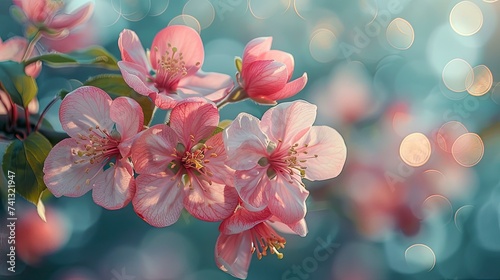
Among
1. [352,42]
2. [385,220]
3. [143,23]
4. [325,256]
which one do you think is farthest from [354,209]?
[143,23]

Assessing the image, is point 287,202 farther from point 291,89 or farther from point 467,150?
point 467,150

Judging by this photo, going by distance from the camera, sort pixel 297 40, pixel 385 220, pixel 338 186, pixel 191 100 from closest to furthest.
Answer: pixel 191 100 → pixel 338 186 → pixel 385 220 → pixel 297 40

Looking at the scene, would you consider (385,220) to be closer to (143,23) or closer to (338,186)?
(338,186)

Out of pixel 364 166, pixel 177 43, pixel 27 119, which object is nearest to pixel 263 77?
pixel 177 43

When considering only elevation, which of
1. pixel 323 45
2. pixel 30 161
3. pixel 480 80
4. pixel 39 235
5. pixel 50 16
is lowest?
pixel 39 235

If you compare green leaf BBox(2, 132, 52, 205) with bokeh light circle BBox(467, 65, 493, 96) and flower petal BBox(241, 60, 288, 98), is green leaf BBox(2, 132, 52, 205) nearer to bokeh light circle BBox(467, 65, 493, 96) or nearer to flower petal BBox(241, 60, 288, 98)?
flower petal BBox(241, 60, 288, 98)

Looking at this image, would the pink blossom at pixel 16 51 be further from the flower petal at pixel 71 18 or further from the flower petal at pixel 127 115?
the flower petal at pixel 127 115
